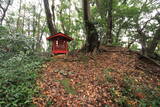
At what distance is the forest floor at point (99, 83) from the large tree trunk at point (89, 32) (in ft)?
3.40

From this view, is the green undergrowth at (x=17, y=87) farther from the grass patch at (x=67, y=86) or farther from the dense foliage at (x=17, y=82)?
the grass patch at (x=67, y=86)

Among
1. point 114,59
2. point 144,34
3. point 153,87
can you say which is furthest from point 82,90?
point 144,34

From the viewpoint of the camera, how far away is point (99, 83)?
4.21 metres

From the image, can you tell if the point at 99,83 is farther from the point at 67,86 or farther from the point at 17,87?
the point at 17,87

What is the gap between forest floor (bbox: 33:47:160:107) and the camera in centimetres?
336

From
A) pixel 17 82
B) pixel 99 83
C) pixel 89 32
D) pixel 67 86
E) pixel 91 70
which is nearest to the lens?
pixel 17 82

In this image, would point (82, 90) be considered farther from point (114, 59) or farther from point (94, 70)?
point (114, 59)

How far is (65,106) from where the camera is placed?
312 centimetres

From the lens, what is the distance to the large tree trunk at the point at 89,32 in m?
5.69

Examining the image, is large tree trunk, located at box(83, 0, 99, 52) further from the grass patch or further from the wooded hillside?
the grass patch

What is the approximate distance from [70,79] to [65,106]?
146 centimetres

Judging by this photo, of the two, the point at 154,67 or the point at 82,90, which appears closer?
the point at 82,90

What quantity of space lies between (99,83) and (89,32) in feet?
11.7

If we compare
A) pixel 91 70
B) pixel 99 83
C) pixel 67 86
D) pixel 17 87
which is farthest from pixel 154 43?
A: pixel 17 87
